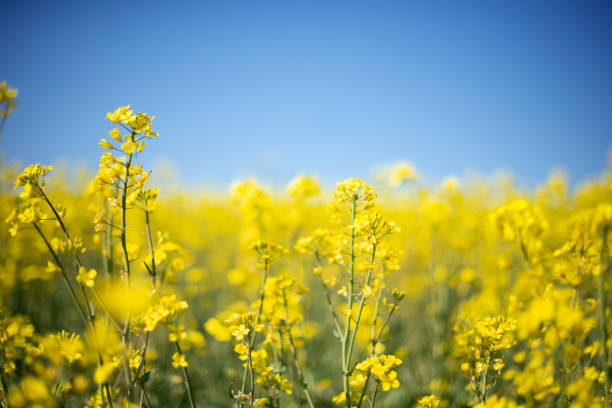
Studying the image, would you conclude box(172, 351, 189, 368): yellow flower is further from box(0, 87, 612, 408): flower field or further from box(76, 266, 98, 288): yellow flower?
box(76, 266, 98, 288): yellow flower

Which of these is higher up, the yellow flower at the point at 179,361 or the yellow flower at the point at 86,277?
the yellow flower at the point at 86,277

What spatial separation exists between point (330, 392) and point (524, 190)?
41.0 ft

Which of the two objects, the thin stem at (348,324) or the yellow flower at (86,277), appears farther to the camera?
the thin stem at (348,324)

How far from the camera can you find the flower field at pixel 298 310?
1567mm

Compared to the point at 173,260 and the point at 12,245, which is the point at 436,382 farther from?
the point at 12,245

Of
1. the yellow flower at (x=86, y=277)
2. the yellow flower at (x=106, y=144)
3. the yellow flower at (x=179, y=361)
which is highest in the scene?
the yellow flower at (x=106, y=144)

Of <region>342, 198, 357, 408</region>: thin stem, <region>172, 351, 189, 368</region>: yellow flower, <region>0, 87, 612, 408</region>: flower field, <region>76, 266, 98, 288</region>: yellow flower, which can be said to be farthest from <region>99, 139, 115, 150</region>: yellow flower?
<region>342, 198, 357, 408</region>: thin stem

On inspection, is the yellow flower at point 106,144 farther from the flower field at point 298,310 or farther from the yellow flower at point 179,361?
the yellow flower at point 179,361

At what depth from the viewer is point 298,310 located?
7.53ft

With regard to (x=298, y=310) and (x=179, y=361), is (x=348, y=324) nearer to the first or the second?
(x=298, y=310)

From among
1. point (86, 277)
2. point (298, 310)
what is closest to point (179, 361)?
point (86, 277)

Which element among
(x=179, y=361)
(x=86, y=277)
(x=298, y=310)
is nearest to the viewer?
(x=86, y=277)

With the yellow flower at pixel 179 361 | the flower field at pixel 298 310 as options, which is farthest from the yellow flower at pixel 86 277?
the yellow flower at pixel 179 361

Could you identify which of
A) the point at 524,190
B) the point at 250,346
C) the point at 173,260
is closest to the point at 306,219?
the point at 173,260
